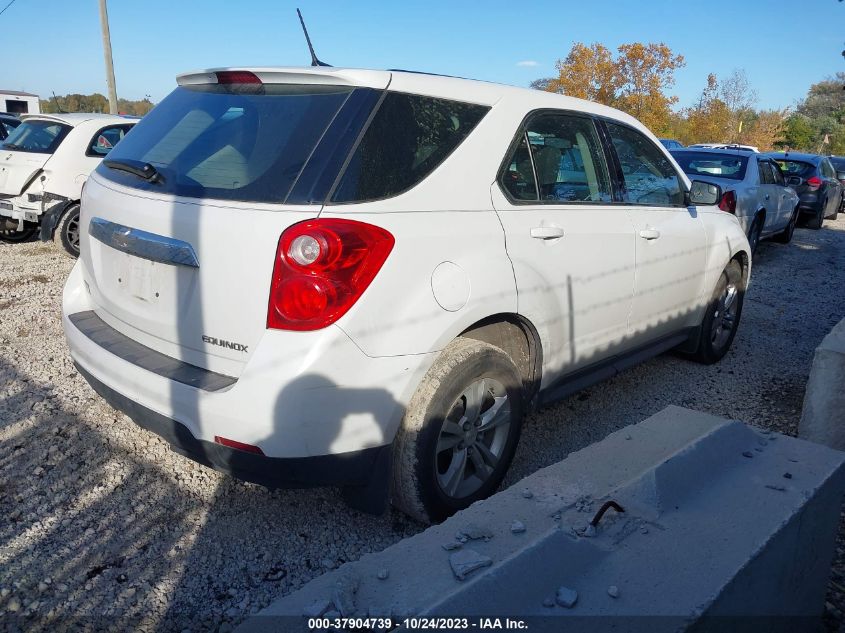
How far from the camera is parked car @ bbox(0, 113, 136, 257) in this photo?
26.7 ft

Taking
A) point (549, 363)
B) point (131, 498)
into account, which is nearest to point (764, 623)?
point (549, 363)

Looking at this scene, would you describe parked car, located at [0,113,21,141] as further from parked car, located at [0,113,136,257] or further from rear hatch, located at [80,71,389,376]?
rear hatch, located at [80,71,389,376]

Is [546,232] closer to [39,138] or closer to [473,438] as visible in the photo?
[473,438]

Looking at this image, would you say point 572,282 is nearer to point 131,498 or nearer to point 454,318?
point 454,318

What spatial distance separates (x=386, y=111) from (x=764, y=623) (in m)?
2.15

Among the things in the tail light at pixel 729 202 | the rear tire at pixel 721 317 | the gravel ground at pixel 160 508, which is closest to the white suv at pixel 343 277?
the gravel ground at pixel 160 508

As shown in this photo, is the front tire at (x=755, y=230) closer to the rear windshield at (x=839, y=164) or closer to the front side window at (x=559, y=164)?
the front side window at (x=559, y=164)

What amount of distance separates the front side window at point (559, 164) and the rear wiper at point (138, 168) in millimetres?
1466

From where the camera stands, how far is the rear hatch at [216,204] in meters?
2.48

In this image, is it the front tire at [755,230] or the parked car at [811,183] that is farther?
the parked car at [811,183]

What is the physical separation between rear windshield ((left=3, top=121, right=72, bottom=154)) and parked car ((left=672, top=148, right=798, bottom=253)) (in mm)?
7948

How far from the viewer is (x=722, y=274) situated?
5109 mm

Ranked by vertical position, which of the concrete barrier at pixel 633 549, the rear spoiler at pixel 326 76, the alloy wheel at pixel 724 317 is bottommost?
the alloy wheel at pixel 724 317

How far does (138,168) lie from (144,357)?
0.79 m
